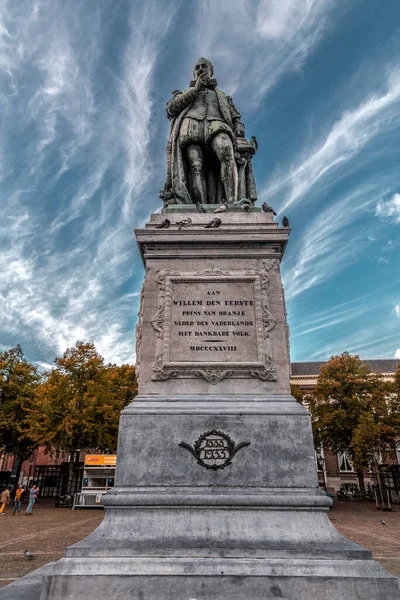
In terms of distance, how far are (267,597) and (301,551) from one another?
0.62m

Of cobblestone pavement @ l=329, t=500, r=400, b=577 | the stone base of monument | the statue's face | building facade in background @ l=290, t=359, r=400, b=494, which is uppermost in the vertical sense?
the statue's face

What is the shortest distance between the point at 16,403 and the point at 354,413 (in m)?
25.9

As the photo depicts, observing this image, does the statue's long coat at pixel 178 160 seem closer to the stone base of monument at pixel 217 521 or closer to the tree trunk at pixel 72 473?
the stone base of monument at pixel 217 521

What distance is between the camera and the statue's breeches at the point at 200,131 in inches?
326

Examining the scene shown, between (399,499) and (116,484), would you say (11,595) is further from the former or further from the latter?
(399,499)

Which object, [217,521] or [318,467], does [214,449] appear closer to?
[217,521]

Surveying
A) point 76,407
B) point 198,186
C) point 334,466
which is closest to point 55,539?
point 198,186

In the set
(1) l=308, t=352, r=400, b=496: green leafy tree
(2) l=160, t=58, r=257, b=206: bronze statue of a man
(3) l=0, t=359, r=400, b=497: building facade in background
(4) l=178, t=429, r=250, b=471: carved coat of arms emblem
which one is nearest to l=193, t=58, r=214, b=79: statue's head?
(2) l=160, t=58, r=257, b=206: bronze statue of a man

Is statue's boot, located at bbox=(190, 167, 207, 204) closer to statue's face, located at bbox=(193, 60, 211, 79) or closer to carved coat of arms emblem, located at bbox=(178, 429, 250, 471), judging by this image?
→ statue's face, located at bbox=(193, 60, 211, 79)

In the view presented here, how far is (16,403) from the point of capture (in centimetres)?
3166

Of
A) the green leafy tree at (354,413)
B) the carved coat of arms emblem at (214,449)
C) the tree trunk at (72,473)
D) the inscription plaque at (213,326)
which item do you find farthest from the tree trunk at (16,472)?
the carved coat of arms emblem at (214,449)

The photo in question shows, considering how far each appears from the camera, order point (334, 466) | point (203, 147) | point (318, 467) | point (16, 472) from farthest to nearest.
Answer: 1. point (334, 466)
2. point (318, 467)
3. point (16, 472)
4. point (203, 147)

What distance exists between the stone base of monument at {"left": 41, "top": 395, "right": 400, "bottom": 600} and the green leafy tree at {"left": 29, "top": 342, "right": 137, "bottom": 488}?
25.6m

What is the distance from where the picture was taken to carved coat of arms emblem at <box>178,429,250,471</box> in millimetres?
5113
